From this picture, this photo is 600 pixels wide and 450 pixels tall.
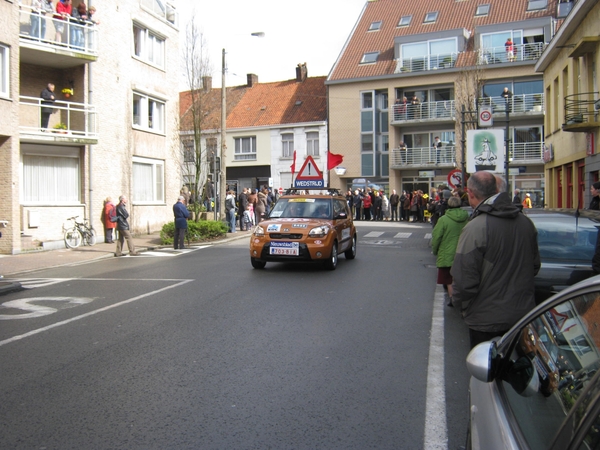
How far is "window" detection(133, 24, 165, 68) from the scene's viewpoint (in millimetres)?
26859

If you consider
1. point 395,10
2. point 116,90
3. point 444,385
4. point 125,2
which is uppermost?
point 395,10

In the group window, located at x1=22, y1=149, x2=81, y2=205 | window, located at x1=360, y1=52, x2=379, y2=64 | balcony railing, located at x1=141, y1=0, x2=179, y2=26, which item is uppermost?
window, located at x1=360, y1=52, x2=379, y2=64

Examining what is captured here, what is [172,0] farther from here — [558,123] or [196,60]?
[558,123]

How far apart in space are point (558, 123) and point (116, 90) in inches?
693

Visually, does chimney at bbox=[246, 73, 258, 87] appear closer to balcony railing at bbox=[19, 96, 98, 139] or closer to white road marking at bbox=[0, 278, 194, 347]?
balcony railing at bbox=[19, 96, 98, 139]

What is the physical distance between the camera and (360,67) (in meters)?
47.4

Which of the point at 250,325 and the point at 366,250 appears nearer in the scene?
the point at 250,325

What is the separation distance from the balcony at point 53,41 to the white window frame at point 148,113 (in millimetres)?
3969

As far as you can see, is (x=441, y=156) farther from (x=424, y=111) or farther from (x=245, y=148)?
(x=245, y=148)

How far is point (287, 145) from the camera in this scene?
49562 mm

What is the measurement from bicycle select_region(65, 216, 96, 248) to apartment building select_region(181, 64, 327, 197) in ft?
87.8

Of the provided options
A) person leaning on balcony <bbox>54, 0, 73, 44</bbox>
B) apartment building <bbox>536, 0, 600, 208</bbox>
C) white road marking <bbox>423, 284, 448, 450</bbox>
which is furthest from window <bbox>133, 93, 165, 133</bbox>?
white road marking <bbox>423, 284, 448, 450</bbox>

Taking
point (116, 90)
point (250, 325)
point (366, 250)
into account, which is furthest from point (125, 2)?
point (250, 325)

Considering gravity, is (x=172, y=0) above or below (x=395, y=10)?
below
